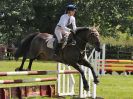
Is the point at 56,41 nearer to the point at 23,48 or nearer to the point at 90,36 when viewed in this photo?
the point at 90,36

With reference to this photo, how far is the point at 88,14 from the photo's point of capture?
140 ft

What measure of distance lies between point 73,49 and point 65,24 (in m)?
Result: 0.69

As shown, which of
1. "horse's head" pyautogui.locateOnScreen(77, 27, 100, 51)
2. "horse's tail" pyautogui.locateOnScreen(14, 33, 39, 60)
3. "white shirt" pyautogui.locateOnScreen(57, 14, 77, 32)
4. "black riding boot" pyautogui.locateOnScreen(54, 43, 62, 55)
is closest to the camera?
"horse's head" pyautogui.locateOnScreen(77, 27, 100, 51)

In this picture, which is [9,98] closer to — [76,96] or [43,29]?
[76,96]

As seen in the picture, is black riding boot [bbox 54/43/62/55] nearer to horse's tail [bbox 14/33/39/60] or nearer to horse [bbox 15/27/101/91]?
horse [bbox 15/27/101/91]

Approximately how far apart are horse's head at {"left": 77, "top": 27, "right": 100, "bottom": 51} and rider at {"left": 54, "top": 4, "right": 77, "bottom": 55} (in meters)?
0.26

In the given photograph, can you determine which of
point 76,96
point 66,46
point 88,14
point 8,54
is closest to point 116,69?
point 76,96

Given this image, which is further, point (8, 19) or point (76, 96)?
point (8, 19)

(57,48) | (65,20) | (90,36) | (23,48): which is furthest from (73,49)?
(23,48)

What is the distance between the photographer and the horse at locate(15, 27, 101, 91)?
35.4ft

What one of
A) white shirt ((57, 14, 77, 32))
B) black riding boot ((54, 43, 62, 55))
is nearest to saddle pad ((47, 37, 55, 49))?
black riding boot ((54, 43, 62, 55))

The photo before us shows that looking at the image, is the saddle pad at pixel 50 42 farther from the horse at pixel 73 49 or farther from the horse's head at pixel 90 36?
the horse's head at pixel 90 36

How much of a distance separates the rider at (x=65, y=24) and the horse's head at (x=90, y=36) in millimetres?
257

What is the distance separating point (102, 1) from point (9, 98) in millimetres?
33649
